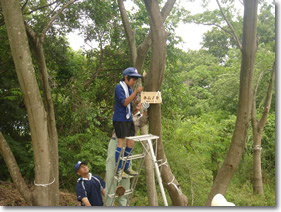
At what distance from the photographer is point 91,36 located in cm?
598

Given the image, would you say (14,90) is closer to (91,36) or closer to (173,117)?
(91,36)

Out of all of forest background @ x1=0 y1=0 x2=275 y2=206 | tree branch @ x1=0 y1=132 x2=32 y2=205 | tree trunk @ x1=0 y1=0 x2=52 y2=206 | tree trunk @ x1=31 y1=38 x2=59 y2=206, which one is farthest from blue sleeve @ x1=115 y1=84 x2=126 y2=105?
forest background @ x1=0 y1=0 x2=275 y2=206

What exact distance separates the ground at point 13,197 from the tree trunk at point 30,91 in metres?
1.72

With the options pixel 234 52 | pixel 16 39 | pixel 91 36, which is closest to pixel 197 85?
pixel 234 52

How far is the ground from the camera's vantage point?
15.7 feet

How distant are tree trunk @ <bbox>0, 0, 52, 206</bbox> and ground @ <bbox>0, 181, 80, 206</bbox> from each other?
1.72 metres

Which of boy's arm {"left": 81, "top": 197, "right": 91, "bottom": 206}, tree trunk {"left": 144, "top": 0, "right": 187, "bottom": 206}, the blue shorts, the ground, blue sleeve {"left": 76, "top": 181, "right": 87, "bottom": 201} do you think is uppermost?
tree trunk {"left": 144, "top": 0, "right": 187, "bottom": 206}

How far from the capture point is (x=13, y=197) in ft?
16.2

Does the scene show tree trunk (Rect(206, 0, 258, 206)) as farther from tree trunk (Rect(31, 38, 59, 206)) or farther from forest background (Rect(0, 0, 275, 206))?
tree trunk (Rect(31, 38, 59, 206))

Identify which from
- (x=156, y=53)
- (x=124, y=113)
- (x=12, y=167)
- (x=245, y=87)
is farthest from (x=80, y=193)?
(x=245, y=87)

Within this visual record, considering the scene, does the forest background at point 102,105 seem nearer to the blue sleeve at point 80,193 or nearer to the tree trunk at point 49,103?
the tree trunk at point 49,103

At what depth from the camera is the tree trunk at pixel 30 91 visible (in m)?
2.89

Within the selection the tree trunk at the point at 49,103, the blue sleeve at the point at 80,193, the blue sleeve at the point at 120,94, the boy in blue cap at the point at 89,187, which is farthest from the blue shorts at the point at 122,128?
the tree trunk at the point at 49,103

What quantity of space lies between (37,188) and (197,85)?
9.77 meters
